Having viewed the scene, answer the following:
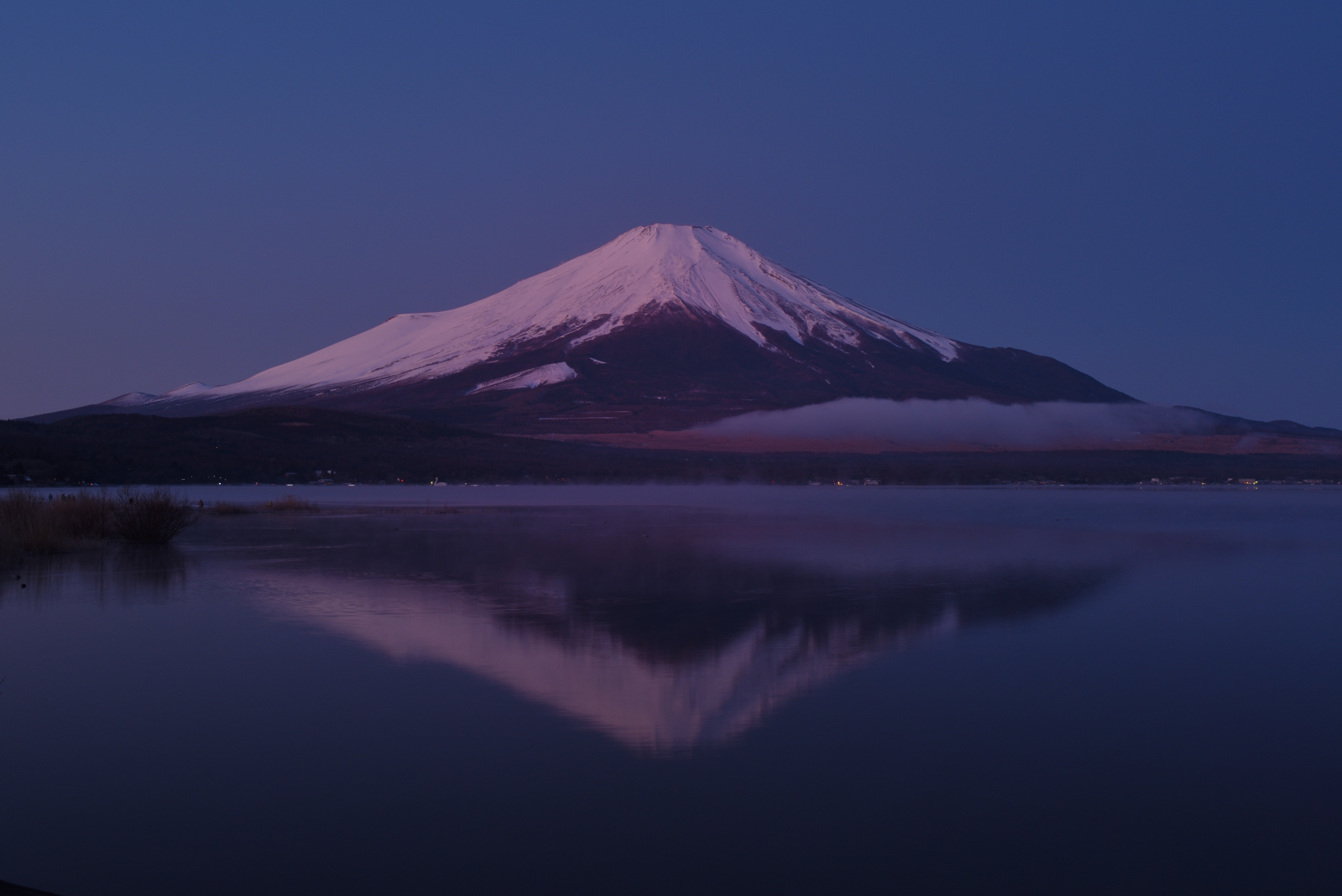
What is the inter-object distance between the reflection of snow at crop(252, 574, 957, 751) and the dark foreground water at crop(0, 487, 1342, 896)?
45 mm

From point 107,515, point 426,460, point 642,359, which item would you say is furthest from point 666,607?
point 642,359

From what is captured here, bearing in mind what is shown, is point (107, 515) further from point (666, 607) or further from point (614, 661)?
point (614, 661)

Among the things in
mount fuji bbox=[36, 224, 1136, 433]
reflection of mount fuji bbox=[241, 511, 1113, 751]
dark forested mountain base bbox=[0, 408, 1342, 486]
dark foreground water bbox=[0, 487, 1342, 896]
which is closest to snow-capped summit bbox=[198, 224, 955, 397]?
mount fuji bbox=[36, 224, 1136, 433]

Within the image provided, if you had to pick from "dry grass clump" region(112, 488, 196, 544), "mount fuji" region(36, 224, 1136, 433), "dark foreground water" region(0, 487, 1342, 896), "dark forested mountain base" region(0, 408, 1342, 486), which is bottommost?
"dark foreground water" region(0, 487, 1342, 896)

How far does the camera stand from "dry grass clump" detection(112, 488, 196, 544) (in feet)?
62.0

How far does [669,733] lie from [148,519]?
15.0 m

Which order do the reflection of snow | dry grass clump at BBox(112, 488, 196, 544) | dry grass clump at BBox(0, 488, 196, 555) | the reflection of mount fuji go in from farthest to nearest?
dry grass clump at BBox(112, 488, 196, 544), dry grass clump at BBox(0, 488, 196, 555), the reflection of mount fuji, the reflection of snow

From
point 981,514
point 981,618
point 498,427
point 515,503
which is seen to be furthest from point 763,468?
point 981,618

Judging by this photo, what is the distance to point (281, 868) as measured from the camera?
15.5ft

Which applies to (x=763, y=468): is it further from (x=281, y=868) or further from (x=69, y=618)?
(x=281, y=868)

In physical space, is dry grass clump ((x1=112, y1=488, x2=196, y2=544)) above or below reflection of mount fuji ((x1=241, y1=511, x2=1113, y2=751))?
above

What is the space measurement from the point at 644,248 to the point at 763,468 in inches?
3612

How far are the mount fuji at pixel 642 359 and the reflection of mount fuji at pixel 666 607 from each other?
Result: 82602 mm

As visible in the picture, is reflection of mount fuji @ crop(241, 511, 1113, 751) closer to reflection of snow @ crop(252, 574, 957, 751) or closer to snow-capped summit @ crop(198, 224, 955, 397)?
reflection of snow @ crop(252, 574, 957, 751)
